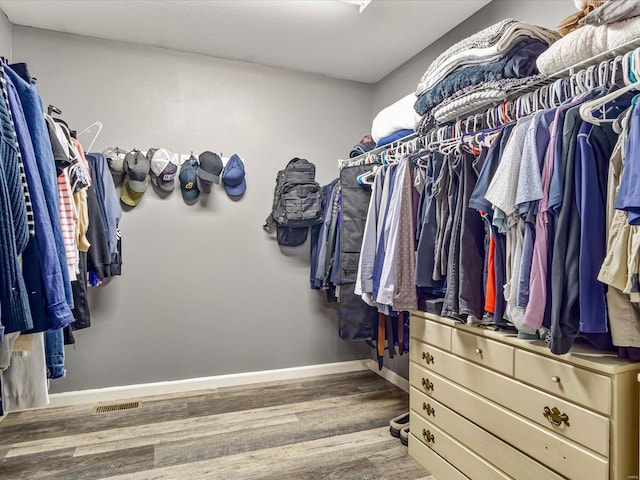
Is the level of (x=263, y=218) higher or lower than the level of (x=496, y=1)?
lower

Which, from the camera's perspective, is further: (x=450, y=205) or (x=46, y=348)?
(x=450, y=205)

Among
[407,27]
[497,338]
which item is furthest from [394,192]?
[407,27]

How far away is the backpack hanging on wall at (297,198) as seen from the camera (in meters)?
3.04

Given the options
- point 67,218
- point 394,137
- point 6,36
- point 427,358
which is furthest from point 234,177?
point 427,358

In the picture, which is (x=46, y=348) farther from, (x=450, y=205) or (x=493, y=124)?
(x=493, y=124)

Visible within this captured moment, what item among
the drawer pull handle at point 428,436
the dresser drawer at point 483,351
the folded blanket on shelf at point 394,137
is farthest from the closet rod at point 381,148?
the drawer pull handle at point 428,436

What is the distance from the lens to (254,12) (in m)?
2.43

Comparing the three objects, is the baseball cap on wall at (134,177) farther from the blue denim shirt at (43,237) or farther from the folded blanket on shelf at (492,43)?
the folded blanket on shelf at (492,43)

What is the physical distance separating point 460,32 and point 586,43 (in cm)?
143

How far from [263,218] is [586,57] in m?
2.36

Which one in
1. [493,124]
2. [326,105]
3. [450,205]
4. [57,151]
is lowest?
[450,205]

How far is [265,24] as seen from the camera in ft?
8.43

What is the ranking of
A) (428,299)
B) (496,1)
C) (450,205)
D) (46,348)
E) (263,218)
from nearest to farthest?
(46,348), (450,205), (428,299), (496,1), (263,218)

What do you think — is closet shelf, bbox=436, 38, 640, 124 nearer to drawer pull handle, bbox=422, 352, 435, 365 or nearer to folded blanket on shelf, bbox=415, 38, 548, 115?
folded blanket on shelf, bbox=415, 38, 548, 115
